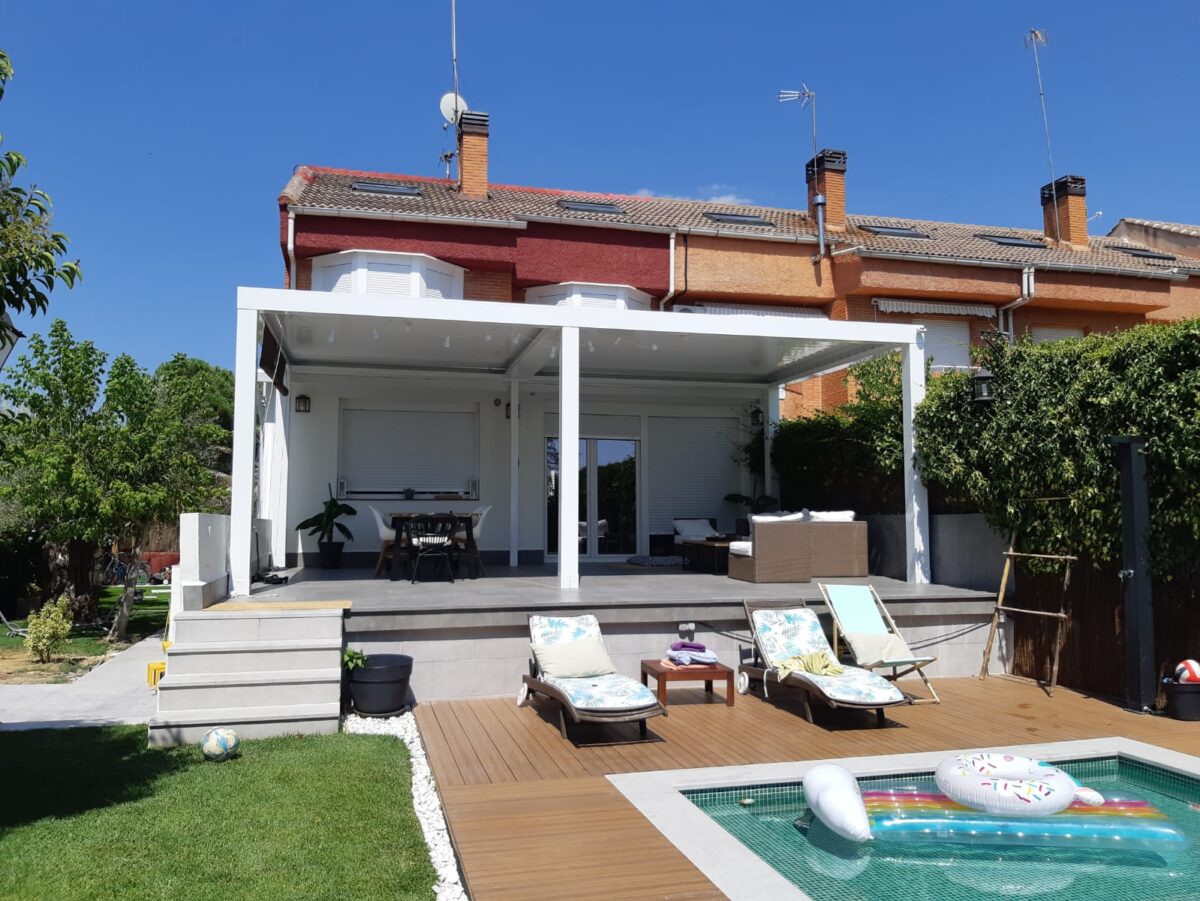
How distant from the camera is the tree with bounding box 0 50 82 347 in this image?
400cm

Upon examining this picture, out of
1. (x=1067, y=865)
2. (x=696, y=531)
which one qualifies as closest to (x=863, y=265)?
(x=696, y=531)

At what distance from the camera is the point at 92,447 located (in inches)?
494

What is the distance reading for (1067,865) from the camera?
180 inches

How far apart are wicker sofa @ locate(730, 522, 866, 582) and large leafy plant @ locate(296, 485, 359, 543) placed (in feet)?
19.0

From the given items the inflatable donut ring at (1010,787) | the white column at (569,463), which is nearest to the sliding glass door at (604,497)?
the white column at (569,463)

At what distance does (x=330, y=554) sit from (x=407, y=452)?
2117 millimetres

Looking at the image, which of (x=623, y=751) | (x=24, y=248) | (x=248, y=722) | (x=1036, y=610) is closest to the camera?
(x=24, y=248)

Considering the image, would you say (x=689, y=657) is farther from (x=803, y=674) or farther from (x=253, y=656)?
(x=253, y=656)

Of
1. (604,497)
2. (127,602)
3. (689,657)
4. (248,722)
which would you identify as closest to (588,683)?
(689,657)

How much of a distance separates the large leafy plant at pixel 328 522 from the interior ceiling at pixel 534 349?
87.2 inches

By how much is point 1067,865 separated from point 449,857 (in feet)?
10.4

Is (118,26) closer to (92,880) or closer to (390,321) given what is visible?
(390,321)

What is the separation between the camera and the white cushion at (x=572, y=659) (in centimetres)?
737

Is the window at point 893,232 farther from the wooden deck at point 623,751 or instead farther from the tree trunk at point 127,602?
the tree trunk at point 127,602
